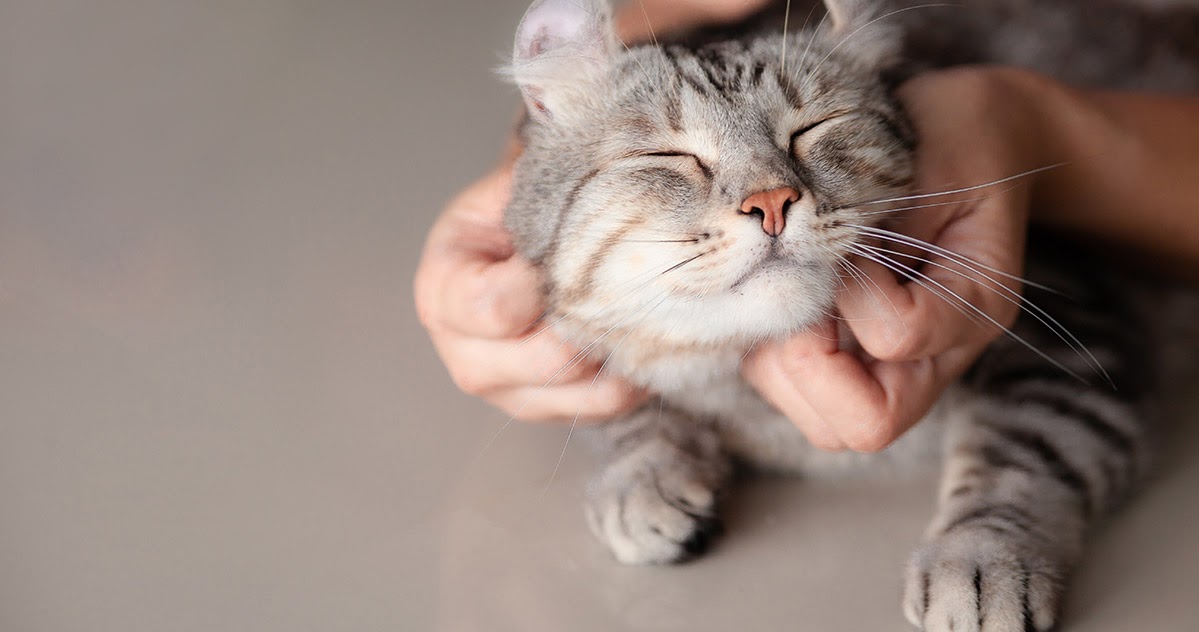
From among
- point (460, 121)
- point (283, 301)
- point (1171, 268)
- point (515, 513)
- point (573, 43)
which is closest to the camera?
point (573, 43)

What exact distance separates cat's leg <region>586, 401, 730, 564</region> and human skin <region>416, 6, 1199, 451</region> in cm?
8

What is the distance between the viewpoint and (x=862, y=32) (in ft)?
3.68

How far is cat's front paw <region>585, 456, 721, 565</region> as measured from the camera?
110cm

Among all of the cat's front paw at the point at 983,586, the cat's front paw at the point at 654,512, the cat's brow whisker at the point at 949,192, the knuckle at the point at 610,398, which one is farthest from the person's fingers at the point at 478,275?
the cat's front paw at the point at 983,586

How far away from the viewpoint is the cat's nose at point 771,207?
89 centimetres

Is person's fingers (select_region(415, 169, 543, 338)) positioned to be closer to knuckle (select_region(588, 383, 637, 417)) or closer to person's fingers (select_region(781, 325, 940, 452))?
knuckle (select_region(588, 383, 637, 417))

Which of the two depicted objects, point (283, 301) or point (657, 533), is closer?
point (657, 533)

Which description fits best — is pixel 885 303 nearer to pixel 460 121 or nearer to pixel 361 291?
pixel 361 291

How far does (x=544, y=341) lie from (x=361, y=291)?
0.59m

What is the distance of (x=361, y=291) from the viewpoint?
1.60 meters

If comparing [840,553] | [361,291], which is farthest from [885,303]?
[361,291]

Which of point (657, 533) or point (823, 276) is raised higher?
point (823, 276)

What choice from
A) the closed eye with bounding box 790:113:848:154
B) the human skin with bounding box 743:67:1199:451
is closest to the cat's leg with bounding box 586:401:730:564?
the human skin with bounding box 743:67:1199:451

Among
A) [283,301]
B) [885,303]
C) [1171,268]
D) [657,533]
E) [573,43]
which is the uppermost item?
[573,43]
